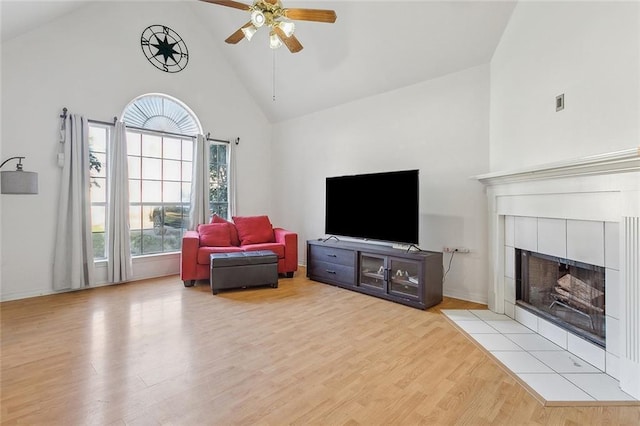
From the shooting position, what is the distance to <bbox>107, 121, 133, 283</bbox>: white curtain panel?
13.7 ft

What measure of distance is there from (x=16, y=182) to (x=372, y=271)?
3.96m

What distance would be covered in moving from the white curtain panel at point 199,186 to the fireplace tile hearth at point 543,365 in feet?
13.1

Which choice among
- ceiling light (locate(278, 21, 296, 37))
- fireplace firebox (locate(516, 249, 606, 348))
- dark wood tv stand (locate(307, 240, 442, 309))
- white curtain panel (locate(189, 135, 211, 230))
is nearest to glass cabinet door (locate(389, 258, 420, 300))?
dark wood tv stand (locate(307, 240, 442, 309))

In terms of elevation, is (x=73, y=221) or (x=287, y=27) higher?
(x=287, y=27)

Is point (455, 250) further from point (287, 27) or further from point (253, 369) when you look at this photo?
point (287, 27)

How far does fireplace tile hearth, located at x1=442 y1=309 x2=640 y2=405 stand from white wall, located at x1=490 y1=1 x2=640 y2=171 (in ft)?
4.86

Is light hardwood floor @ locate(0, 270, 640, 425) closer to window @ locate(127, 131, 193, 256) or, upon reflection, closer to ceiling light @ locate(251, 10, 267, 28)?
window @ locate(127, 131, 193, 256)

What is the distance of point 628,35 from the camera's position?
1924 millimetres

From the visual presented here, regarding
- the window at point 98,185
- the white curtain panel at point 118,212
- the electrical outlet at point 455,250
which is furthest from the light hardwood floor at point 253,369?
the window at point 98,185

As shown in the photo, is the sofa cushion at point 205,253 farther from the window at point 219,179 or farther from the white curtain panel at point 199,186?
the window at point 219,179

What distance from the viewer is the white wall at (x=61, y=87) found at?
3547 mm

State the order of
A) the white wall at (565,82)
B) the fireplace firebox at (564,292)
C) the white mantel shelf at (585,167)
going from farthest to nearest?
the fireplace firebox at (564,292) < the white wall at (565,82) < the white mantel shelf at (585,167)

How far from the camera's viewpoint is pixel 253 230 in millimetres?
4891

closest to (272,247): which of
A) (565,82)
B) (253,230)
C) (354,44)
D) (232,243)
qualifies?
(253,230)
